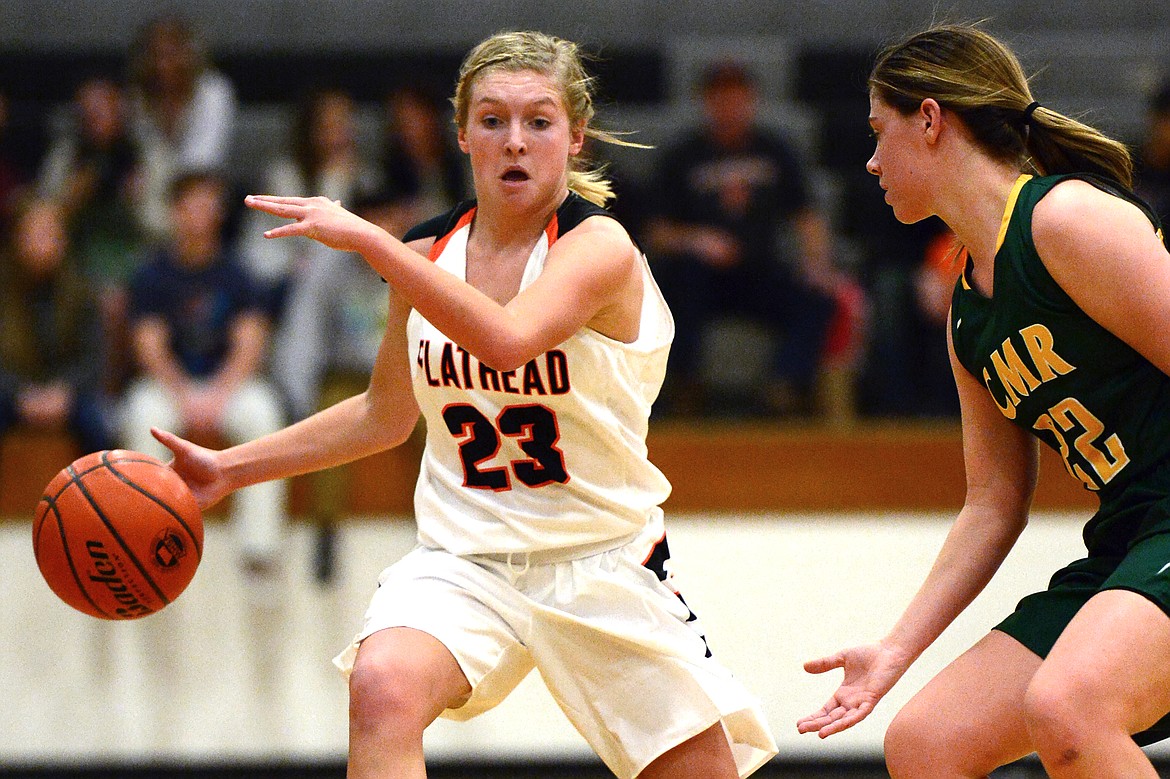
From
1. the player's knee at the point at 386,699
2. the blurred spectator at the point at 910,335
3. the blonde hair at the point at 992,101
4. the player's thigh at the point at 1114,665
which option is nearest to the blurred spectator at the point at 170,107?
the blurred spectator at the point at 910,335

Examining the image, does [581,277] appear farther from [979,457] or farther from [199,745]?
[199,745]

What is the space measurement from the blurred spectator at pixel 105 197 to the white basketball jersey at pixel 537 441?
328 centimetres

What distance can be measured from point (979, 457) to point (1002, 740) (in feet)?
2.02

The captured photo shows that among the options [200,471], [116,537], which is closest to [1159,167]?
[200,471]

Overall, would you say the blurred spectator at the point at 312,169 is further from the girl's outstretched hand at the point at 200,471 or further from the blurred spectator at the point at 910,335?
the girl's outstretched hand at the point at 200,471

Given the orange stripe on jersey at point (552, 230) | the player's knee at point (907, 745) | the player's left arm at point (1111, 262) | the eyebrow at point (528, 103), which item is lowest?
the player's knee at point (907, 745)

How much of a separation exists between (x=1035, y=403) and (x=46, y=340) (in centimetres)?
451

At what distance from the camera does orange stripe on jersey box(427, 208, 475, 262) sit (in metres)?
3.38

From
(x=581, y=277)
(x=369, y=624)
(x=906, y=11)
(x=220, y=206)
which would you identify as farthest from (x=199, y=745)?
(x=906, y=11)

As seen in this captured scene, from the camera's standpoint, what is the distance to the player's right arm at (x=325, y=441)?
3.47 m

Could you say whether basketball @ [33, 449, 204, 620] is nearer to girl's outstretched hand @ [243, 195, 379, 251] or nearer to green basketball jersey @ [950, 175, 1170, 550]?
girl's outstretched hand @ [243, 195, 379, 251]

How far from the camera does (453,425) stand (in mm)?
3250

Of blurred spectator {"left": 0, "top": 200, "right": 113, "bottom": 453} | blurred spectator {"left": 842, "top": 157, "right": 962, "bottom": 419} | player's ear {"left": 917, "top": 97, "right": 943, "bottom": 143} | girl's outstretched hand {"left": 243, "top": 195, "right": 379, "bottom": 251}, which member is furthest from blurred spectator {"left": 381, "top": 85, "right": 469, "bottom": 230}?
player's ear {"left": 917, "top": 97, "right": 943, "bottom": 143}

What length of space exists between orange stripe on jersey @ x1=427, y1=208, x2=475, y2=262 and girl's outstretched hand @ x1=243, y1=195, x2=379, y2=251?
526 millimetres
